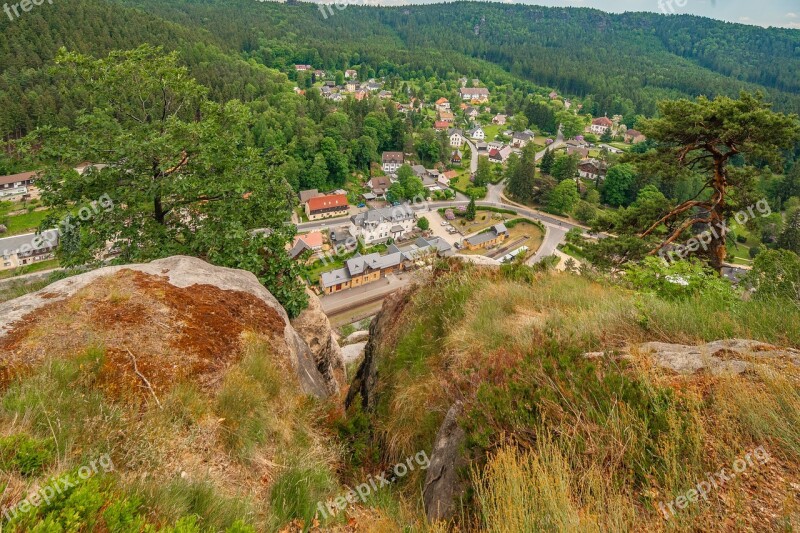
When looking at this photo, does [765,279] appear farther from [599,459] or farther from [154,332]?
[154,332]

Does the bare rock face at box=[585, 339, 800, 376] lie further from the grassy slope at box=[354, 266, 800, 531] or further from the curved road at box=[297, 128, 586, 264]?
the curved road at box=[297, 128, 586, 264]

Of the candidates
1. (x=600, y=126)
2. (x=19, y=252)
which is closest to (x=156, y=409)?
(x=19, y=252)

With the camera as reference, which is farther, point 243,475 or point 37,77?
point 37,77

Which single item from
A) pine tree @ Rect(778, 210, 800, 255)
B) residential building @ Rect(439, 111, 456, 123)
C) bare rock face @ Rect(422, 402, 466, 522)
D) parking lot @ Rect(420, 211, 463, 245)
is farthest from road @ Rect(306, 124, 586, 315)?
residential building @ Rect(439, 111, 456, 123)

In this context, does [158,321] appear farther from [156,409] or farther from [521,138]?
[521,138]

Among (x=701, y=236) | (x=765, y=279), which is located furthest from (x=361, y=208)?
(x=765, y=279)
